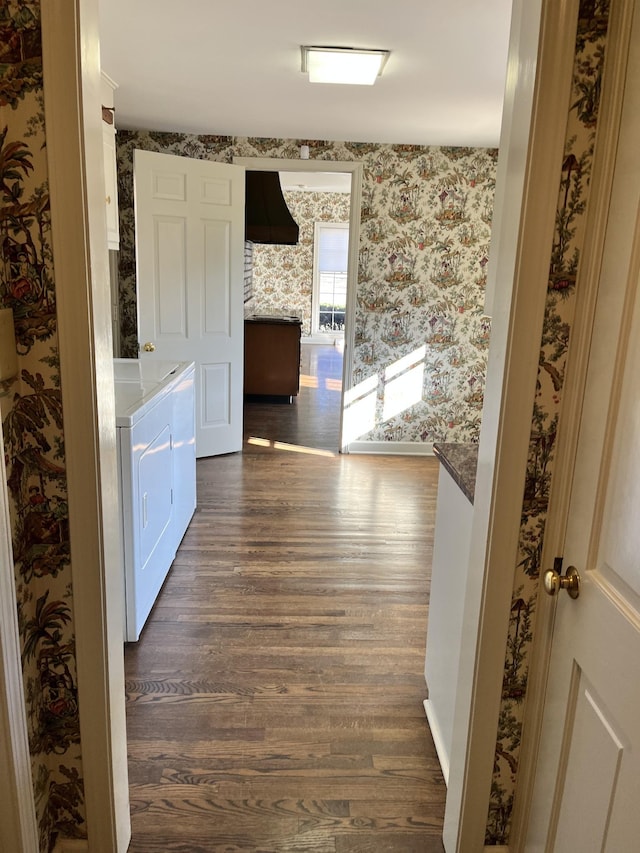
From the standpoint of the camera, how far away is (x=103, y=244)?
1246mm

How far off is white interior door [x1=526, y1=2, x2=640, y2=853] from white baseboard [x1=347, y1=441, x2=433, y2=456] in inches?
157

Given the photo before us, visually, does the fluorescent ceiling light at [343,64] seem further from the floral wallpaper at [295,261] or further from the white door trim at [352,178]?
the floral wallpaper at [295,261]

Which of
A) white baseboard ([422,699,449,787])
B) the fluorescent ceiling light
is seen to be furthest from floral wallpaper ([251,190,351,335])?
white baseboard ([422,699,449,787])

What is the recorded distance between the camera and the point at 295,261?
10875 mm

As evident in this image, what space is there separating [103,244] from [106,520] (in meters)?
0.57

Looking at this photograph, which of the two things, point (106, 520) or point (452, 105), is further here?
point (452, 105)

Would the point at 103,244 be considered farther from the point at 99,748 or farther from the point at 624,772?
the point at 624,772

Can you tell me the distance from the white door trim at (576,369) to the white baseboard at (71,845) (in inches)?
40.8

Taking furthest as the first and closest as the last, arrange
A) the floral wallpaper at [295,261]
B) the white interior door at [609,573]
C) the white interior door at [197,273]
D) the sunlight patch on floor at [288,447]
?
the floral wallpaper at [295,261], the sunlight patch on floor at [288,447], the white interior door at [197,273], the white interior door at [609,573]

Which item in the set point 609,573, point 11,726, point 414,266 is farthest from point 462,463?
point 414,266

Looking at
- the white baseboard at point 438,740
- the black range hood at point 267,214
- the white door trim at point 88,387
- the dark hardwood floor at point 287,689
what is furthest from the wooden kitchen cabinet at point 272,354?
the white door trim at point 88,387

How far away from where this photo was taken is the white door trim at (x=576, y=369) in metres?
1.08

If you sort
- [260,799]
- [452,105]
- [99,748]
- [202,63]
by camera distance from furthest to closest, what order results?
1. [452,105]
2. [202,63]
3. [260,799]
4. [99,748]

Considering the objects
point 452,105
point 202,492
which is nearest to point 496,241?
point 452,105
